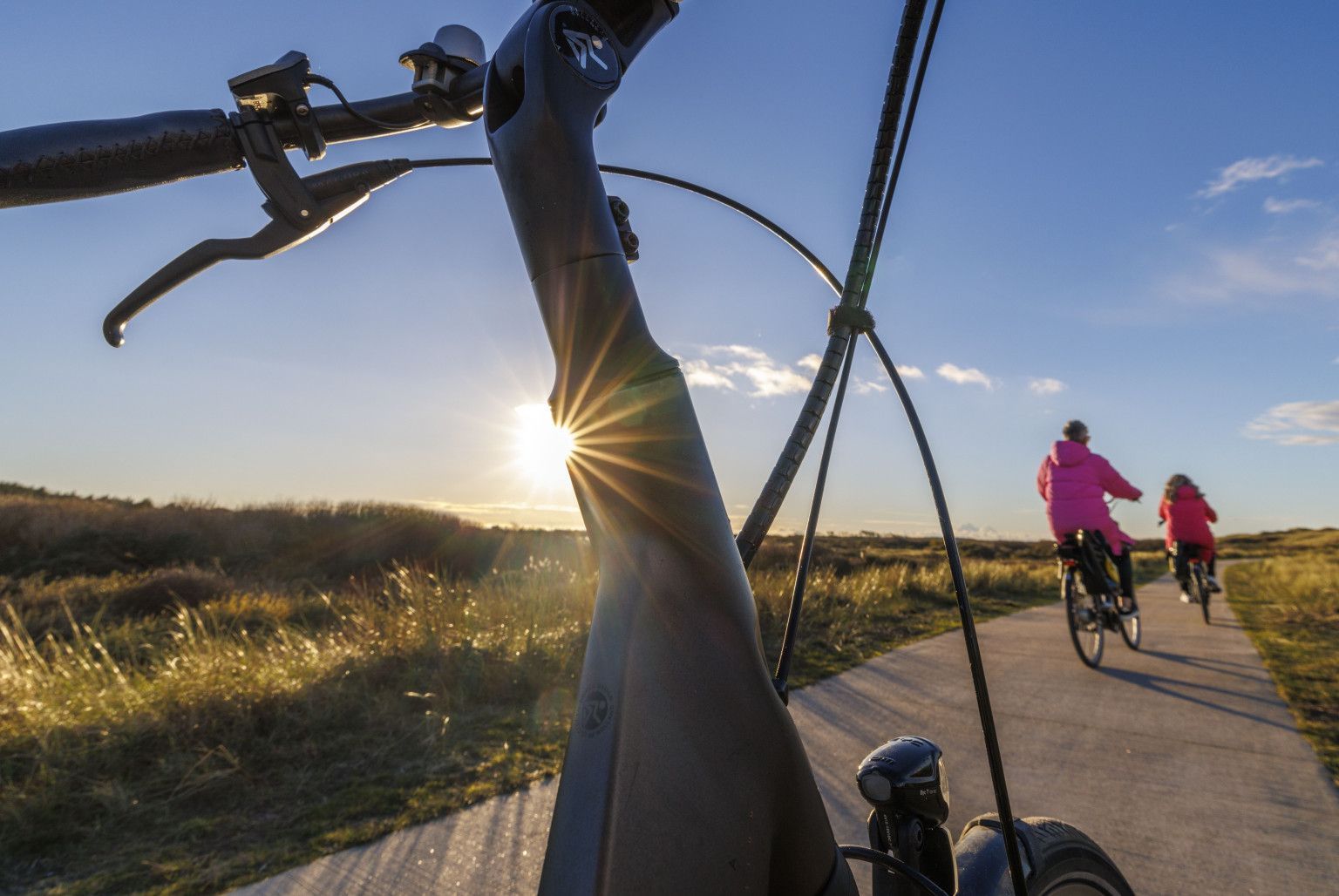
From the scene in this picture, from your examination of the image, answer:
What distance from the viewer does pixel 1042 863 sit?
4.10 feet

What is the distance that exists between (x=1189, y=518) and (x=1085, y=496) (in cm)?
532

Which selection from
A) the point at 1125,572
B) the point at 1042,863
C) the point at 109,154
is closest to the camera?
the point at 109,154

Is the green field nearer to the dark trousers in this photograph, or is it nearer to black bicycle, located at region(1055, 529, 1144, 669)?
black bicycle, located at region(1055, 529, 1144, 669)

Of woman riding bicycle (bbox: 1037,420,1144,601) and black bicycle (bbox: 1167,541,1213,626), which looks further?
black bicycle (bbox: 1167,541,1213,626)

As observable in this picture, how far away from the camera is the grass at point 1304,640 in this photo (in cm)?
450

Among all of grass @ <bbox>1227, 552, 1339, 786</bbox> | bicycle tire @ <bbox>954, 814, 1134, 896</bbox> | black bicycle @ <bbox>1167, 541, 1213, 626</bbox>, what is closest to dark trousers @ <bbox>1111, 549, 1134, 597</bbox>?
grass @ <bbox>1227, 552, 1339, 786</bbox>

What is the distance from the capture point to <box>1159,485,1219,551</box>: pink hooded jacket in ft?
35.3

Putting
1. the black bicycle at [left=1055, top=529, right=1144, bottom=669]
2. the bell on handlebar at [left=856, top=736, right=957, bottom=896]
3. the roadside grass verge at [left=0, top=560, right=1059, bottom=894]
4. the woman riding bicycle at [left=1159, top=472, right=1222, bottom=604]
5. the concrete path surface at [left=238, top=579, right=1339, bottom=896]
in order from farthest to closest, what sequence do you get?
the woman riding bicycle at [left=1159, top=472, right=1222, bottom=604]
the black bicycle at [left=1055, top=529, right=1144, bottom=669]
the roadside grass verge at [left=0, top=560, right=1059, bottom=894]
the concrete path surface at [left=238, top=579, right=1339, bottom=896]
the bell on handlebar at [left=856, top=736, right=957, bottom=896]

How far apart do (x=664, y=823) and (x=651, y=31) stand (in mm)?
913

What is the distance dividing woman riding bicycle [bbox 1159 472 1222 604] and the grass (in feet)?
2.88

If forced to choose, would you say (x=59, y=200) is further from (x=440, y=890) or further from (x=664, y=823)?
(x=440, y=890)

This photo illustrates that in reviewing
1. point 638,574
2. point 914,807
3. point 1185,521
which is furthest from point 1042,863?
point 1185,521

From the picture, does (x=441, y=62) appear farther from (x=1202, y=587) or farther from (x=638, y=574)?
(x=1202, y=587)

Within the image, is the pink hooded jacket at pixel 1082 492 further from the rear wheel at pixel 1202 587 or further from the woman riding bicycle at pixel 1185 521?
the woman riding bicycle at pixel 1185 521
